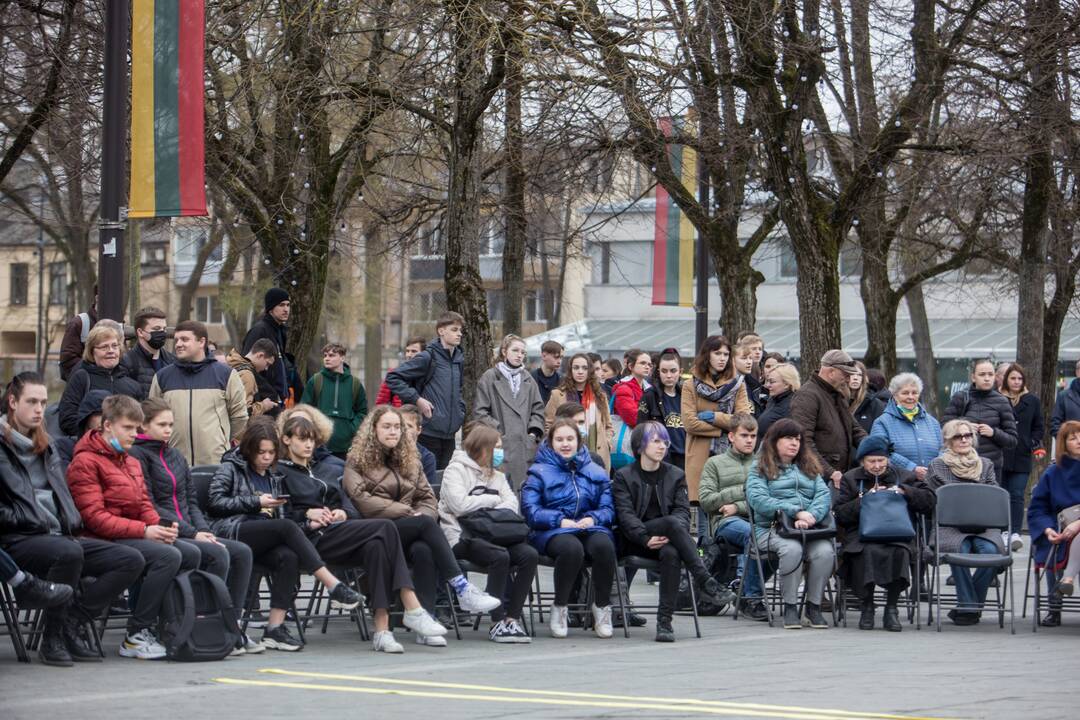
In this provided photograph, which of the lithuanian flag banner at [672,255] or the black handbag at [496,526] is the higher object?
the lithuanian flag banner at [672,255]

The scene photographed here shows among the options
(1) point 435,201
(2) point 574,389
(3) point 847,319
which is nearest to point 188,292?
(1) point 435,201

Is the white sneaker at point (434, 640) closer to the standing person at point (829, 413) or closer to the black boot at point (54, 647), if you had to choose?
the black boot at point (54, 647)

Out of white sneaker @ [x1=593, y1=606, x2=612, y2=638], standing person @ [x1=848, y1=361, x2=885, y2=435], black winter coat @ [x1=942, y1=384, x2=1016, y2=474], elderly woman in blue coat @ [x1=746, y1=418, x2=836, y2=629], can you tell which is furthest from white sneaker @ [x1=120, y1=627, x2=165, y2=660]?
black winter coat @ [x1=942, y1=384, x2=1016, y2=474]

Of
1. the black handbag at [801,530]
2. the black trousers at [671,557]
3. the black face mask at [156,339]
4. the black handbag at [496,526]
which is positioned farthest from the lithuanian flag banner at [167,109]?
the black handbag at [801,530]

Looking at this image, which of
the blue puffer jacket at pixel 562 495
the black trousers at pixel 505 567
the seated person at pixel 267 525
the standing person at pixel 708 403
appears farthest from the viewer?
the standing person at pixel 708 403

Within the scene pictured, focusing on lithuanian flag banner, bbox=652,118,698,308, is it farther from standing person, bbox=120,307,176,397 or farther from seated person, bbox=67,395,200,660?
seated person, bbox=67,395,200,660

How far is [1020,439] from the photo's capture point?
55.9 ft

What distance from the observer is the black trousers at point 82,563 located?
9586 mm

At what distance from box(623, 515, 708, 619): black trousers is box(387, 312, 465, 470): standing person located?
348 centimetres

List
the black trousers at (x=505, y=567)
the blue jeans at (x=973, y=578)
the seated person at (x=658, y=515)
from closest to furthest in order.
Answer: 1. the black trousers at (x=505, y=567)
2. the seated person at (x=658, y=515)
3. the blue jeans at (x=973, y=578)

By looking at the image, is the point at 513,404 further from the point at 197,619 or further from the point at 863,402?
the point at 197,619

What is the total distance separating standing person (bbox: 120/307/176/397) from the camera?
12.4 metres

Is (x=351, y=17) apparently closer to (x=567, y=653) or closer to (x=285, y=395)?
(x=285, y=395)

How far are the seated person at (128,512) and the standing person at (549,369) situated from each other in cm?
673
